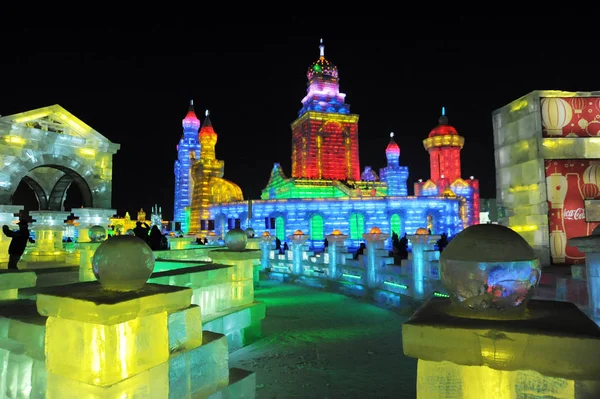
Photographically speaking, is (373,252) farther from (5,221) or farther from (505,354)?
(5,221)

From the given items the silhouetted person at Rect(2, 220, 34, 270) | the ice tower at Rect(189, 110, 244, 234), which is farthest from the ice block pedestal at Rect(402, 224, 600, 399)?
the ice tower at Rect(189, 110, 244, 234)

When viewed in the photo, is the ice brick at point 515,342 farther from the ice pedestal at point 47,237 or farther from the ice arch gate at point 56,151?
the ice pedestal at point 47,237

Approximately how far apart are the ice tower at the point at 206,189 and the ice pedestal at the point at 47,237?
71.7ft

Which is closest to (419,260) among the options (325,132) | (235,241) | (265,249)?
(235,241)

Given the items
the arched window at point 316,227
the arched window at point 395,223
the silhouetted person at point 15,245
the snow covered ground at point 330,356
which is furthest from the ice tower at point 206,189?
the snow covered ground at point 330,356

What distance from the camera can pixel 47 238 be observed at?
13.6m

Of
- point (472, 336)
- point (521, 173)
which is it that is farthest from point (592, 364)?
point (521, 173)

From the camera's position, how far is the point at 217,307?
595cm

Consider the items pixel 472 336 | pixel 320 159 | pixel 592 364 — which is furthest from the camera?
pixel 320 159

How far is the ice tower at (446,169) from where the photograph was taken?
4094cm

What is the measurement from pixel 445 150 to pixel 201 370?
43.1 m

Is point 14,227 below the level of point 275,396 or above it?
above

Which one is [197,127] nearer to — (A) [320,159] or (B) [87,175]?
(A) [320,159]

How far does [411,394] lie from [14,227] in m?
12.5
